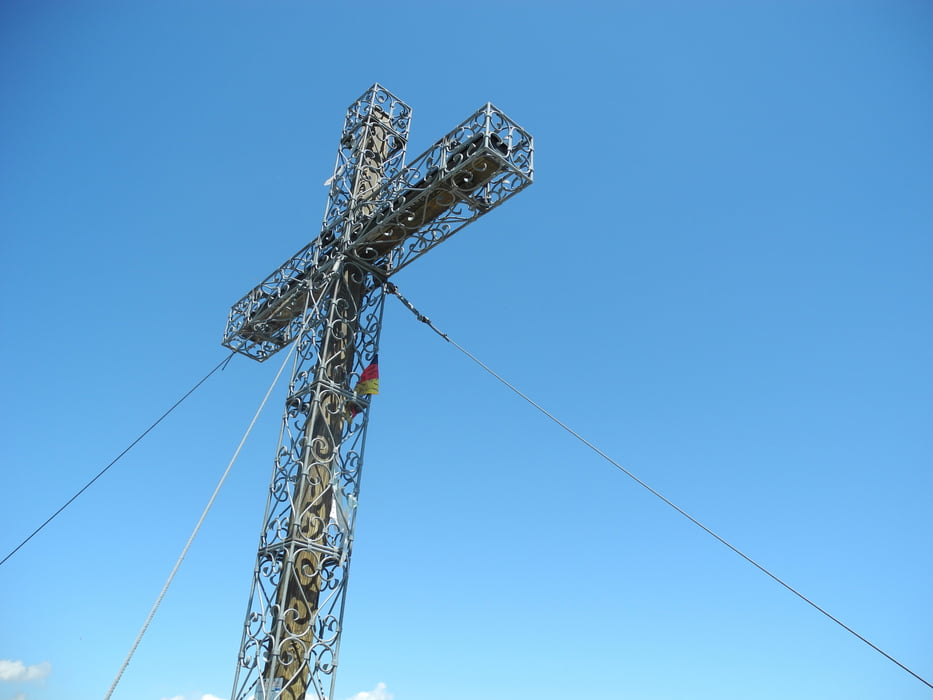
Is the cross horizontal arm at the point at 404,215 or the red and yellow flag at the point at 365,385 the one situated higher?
the cross horizontal arm at the point at 404,215

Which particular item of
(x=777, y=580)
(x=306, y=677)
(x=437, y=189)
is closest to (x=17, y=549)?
(x=306, y=677)

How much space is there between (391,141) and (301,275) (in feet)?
7.60

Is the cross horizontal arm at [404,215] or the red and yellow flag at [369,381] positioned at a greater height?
the cross horizontal arm at [404,215]

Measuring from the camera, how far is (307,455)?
7.14 meters

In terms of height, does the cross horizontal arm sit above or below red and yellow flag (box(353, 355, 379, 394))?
A: above

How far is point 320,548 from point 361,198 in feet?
14.2

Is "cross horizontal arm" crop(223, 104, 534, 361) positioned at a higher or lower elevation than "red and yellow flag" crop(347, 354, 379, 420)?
higher

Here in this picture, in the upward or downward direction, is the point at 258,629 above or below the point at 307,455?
below

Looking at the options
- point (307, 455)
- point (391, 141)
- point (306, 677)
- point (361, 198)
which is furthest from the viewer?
point (391, 141)

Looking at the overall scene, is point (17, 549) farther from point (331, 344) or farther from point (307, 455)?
point (331, 344)

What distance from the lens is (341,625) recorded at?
6.71 metres

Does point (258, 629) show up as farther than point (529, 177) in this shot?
No

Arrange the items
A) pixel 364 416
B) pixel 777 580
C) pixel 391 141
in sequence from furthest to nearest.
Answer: pixel 391 141 < pixel 364 416 < pixel 777 580

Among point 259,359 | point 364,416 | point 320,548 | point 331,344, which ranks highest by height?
point 259,359
